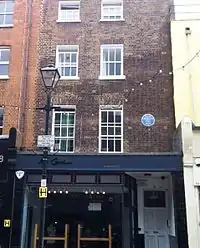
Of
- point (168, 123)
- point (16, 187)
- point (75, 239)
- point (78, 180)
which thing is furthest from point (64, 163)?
point (168, 123)

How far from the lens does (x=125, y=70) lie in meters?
17.7

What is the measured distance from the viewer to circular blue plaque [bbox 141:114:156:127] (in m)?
16.8

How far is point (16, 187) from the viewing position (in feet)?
51.0

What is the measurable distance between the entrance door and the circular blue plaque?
10.2ft

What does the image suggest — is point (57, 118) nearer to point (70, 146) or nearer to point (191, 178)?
point (70, 146)

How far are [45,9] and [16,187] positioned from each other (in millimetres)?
8879

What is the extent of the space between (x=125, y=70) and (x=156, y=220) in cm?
688

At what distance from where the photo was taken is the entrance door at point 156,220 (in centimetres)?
1656

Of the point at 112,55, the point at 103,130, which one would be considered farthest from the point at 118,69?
the point at 103,130

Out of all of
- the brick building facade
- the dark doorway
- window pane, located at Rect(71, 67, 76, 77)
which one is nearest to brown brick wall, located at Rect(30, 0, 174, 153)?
the brick building facade

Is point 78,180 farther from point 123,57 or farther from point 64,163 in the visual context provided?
point 123,57

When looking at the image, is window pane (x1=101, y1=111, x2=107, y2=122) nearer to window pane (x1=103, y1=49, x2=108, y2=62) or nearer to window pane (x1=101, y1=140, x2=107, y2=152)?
window pane (x1=101, y1=140, x2=107, y2=152)

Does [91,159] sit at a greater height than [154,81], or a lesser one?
lesser

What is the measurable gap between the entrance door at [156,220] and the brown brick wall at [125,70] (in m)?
2.30
